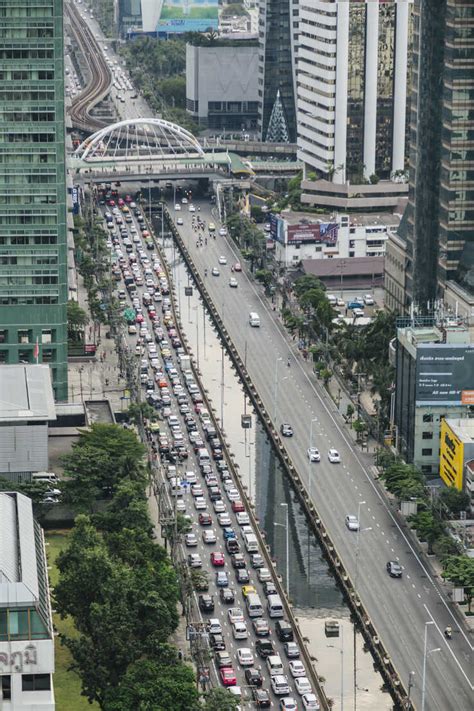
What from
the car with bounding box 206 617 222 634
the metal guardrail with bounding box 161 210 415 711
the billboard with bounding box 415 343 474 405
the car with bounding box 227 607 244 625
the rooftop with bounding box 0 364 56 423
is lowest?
the metal guardrail with bounding box 161 210 415 711

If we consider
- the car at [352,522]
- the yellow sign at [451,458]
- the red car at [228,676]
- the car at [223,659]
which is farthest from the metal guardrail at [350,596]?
the yellow sign at [451,458]

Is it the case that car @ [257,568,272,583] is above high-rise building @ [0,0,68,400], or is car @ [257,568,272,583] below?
below

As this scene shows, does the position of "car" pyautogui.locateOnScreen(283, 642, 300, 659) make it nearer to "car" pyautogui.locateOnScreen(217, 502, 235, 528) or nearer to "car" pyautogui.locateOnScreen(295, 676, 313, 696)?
"car" pyautogui.locateOnScreen(295, 676, 313, 696)

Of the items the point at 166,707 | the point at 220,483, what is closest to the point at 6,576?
the point at 166,707

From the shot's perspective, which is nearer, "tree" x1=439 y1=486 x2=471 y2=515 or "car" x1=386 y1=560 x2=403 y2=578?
"car" x1=386 y1=560 x2=403 y2=578

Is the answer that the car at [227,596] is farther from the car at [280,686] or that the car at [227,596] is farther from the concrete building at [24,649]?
the concrete building at [24,649]

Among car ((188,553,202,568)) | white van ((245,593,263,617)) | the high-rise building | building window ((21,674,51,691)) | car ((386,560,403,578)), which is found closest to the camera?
building window ((21,674,51,691))

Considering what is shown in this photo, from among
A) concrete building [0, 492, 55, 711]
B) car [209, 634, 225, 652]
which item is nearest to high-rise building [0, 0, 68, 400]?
car [209, 634, 225, 652]

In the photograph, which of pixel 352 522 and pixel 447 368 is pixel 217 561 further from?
pixel 447 368
